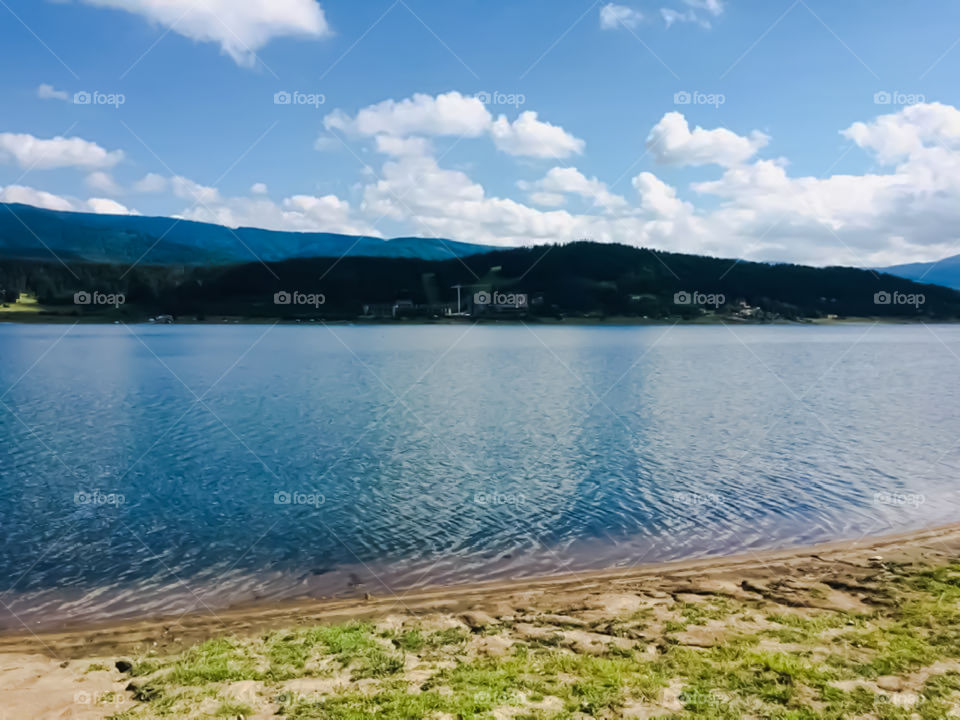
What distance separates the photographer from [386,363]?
76.4 m

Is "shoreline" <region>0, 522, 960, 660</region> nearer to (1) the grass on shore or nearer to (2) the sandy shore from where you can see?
(2) the sandy shore

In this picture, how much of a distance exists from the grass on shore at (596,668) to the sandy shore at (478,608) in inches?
13.6

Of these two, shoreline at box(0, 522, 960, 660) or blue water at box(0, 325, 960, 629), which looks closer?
shoreline at box(0, 522, 960, 660)

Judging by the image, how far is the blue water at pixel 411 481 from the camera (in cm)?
1603

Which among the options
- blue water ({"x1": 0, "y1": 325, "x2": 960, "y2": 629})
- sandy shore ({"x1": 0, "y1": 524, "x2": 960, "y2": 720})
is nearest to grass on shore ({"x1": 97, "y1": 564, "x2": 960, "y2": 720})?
sandy shore ({"x1": 0, "y1": 524, "x2": 960, "y2": 720})

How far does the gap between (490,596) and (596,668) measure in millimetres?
4671

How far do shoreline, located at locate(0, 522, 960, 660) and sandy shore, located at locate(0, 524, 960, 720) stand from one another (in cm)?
2

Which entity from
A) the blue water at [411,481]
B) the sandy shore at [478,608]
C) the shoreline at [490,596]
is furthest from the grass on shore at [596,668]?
the blue water at [411,481]

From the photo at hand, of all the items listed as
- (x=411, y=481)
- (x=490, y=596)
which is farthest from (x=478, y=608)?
(x=411, y=481)

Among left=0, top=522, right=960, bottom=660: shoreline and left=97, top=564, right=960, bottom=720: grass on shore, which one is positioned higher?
left=97, top=564, right=960, bottom=720: grass on shore

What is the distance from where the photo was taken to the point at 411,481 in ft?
78.8

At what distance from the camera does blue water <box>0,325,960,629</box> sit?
1603cm

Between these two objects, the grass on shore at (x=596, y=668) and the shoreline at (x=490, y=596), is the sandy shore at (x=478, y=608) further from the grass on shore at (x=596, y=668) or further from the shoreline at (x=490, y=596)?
the grass on shore at (x=596, y=668)

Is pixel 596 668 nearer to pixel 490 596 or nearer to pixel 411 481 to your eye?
pixel 490 596
